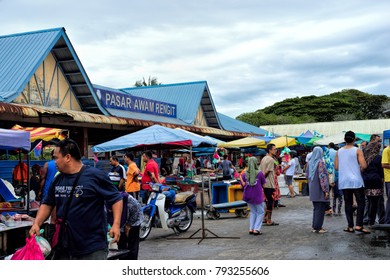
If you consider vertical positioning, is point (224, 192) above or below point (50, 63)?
below

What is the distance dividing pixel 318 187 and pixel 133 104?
14.9 meters

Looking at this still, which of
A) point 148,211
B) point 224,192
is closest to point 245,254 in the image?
point 148,211

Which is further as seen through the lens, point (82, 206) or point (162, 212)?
point (162, 212)

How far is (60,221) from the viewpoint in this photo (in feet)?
13.9

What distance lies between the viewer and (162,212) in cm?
948

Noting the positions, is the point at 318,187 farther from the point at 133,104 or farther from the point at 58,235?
the point at 133,104

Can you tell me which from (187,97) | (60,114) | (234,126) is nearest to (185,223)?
(60,114)

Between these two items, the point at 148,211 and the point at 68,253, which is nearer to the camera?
the point at 68,253

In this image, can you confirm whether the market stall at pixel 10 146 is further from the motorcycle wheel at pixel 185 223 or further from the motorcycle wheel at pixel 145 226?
the motorcycle wheel at pixel 185 223

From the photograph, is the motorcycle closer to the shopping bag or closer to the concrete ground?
the concrete ground

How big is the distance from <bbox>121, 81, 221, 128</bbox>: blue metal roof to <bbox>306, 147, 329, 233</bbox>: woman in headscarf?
60.8 feet

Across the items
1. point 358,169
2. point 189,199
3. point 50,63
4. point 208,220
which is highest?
point 50,63

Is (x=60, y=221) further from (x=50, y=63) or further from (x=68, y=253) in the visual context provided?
(x=50, y=63)
